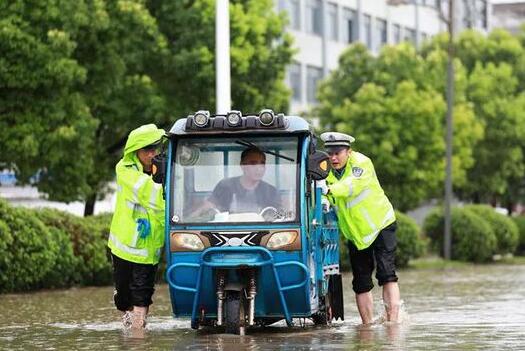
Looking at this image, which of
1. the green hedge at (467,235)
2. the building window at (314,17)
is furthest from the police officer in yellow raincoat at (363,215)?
the building window at (314,17)

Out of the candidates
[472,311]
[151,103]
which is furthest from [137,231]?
[151,103]

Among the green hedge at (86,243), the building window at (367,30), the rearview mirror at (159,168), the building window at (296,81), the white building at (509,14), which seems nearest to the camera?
the rearview mirror at (159,168)

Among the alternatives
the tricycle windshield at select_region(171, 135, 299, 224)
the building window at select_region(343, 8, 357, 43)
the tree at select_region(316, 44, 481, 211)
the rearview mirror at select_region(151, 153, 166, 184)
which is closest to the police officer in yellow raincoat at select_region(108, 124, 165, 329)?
the rearview mirror at select_region(151, 153, 166, 184)

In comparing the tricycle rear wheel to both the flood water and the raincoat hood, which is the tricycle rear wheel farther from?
the raincoat hood

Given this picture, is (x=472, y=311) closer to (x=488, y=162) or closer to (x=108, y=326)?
(x=108, y=326)

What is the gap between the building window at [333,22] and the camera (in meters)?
68.2

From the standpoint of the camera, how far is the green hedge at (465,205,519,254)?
158ft

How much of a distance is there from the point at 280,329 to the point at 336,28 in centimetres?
5481

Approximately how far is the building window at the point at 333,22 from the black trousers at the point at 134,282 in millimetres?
53722

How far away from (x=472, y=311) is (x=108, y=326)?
15.7 feet

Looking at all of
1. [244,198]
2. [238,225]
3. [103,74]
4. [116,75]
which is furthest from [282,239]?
[116,75]

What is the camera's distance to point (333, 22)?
68812 millimetres

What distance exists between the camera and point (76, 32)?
29.3 m

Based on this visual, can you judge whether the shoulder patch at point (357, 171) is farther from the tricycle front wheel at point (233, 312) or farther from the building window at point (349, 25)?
the building window at point (349, 25)
